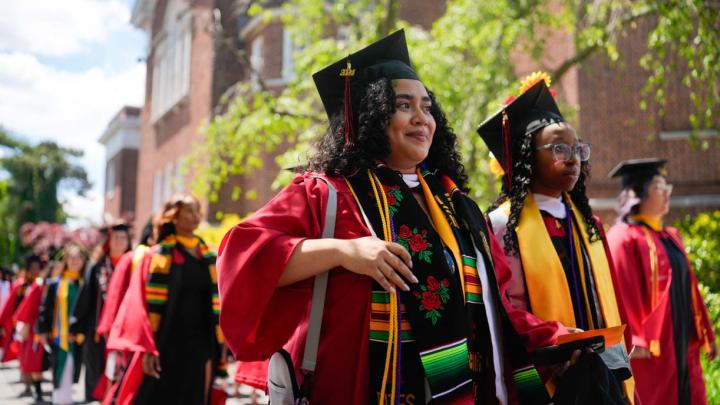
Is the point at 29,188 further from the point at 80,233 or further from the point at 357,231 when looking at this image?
the point at 357,231

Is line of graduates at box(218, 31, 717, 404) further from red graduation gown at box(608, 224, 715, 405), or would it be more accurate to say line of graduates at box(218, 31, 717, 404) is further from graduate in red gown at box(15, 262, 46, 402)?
graduate in red gown at box(15, 262, 46, 402)

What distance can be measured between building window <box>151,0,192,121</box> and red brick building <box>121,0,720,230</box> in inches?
1.6

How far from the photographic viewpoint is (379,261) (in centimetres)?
229

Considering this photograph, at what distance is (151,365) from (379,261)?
360 centimetres

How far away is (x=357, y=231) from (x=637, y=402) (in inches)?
70.0

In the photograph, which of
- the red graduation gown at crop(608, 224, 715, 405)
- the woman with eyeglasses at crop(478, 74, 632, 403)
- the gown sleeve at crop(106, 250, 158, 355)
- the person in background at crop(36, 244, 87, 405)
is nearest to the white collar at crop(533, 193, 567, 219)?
the woman with eyeglasses at crop(478, 74, 632, 403)

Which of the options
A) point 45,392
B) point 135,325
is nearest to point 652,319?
point 135,325

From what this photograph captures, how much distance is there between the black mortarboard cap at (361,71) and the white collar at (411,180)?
0.33 meters

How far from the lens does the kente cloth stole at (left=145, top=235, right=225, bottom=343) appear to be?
5750 millimetres

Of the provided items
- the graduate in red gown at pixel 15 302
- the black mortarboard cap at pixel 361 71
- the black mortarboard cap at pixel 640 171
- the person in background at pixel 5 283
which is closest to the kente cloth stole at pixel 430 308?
the black mortarboard cap at pixel 361 71

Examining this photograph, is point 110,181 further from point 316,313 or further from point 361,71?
point 316,313

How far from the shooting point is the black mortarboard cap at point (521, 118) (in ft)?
12.6

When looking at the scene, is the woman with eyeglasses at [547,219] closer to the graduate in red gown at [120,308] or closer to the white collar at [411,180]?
the white collar at [411,180]

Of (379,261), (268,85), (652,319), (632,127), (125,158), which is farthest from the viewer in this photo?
(125,158)
